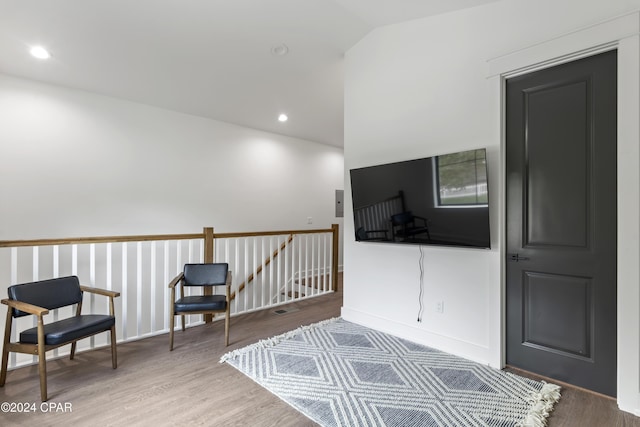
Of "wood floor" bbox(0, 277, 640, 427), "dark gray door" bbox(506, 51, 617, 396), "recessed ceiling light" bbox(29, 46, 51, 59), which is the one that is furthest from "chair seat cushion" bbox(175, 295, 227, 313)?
"recessed ceiling light" bbox(29, 46, 51, 59)

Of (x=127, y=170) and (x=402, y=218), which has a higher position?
(x=127, y=170)

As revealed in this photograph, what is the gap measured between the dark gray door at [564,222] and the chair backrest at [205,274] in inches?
110

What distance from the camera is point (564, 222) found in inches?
89.7

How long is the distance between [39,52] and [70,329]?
2.84 metres

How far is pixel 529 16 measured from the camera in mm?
2373

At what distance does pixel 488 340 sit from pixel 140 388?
9.09 feet

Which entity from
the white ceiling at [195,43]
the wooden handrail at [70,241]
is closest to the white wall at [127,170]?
the white ceiling at [195,43]

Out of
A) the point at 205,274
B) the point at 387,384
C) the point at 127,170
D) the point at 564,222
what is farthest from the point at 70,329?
the point at 564,222

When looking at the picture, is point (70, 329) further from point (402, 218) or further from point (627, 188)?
point (627, 188)

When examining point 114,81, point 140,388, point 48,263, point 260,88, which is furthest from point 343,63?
point 48,263

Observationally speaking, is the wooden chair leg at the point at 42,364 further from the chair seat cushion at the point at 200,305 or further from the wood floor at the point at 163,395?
the chair seat cushion at the point at 200,305

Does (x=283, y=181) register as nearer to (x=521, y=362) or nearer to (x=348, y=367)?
(x=348, y=367)

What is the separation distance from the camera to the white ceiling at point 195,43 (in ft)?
8.93

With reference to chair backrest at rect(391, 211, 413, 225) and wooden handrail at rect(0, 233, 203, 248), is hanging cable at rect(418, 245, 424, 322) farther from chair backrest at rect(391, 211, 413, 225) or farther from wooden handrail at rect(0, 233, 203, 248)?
wooden handrail at rect(0, 233, 203, 248)
